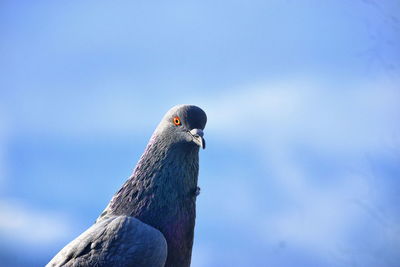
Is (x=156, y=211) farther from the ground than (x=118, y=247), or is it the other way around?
(x=156, y=211)

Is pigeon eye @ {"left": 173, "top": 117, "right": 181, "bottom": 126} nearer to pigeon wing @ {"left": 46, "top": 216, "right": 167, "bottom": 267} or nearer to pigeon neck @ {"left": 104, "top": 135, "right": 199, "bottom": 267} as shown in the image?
pigeon neck @ {"left": 104, "top": 135, "right": 199, "bottom": 267}

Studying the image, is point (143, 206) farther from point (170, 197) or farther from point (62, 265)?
point (62, 265)

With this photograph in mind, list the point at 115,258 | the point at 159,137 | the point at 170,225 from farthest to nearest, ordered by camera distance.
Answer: the point at 159,137 → the point at 170,225 → the point at 115,258

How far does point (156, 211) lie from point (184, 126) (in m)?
0.92

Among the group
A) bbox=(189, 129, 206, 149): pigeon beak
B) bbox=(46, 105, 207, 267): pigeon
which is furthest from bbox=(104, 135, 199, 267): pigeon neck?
bbox=(189, 129, 206, 149): pigeon beak

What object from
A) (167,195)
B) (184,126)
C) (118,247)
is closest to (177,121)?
(184,126)

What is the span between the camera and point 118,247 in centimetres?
578

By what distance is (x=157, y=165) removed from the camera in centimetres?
643

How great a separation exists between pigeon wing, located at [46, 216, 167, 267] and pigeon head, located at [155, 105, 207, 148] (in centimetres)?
100

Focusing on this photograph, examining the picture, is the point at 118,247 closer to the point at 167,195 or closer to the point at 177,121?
the point at 167,195

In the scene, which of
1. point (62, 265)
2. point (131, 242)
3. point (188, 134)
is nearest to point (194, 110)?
point (188, 134)

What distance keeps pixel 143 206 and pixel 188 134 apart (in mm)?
859

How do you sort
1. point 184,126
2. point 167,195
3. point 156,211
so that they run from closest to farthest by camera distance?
point 156,211, point 167,195, point 184,126

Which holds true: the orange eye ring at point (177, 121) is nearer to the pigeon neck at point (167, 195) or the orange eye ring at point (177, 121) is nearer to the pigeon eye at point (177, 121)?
the pigeon eye at point (177, 121)
